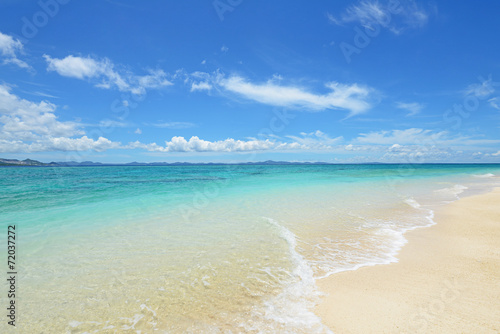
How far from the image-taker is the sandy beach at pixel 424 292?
150 inches

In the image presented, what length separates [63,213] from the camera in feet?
38.5

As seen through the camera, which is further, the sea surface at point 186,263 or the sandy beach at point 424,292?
the sea surface at point 186,263

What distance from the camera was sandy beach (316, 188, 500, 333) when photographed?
3.81 metres

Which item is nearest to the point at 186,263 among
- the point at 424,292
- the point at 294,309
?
the point at 294,309

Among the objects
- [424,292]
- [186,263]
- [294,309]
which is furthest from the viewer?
[186,263]

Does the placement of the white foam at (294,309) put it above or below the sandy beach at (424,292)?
below

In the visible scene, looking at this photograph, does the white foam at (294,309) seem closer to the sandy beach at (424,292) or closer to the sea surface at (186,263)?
the sea surface at (186,263)

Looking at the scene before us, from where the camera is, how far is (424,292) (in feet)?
15.5

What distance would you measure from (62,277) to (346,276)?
6.49 m

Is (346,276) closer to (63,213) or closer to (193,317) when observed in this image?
(193,317)

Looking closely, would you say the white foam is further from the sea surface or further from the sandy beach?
the sandy beach

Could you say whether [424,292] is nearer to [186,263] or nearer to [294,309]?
[294,309]

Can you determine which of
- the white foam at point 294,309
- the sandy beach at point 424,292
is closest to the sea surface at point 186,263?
the white foam at point 294,309

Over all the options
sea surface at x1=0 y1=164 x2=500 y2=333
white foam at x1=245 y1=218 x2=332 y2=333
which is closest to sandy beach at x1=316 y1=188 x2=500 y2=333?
white foam at x1=245 y1=218 x2=332 y2=333
